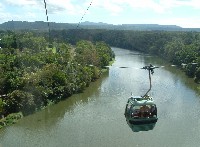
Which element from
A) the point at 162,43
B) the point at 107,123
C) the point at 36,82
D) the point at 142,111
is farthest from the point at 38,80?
the point at 162,43

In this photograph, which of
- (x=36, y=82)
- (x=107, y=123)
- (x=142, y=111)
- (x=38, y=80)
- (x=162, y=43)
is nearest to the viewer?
(x=142, y=111)

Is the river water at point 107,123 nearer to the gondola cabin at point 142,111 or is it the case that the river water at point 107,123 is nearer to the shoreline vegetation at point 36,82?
the shoreline vegetation at point 36,82

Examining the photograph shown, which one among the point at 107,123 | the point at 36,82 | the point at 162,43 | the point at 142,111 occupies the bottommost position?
the point at 107,123

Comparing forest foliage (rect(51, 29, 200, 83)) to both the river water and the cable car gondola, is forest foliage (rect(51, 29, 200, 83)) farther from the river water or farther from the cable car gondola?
the cable car gondola

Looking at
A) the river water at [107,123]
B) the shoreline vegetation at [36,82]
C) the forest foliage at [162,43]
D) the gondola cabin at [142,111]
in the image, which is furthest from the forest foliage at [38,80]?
the gondola cabin at [142,111]

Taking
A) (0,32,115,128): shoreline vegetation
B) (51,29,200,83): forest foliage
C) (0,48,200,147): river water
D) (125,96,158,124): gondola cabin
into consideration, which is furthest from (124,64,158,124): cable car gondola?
(0,32,115,128): shoreline vegetation

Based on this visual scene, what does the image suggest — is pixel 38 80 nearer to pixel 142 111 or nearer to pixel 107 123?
pixel 107 123
